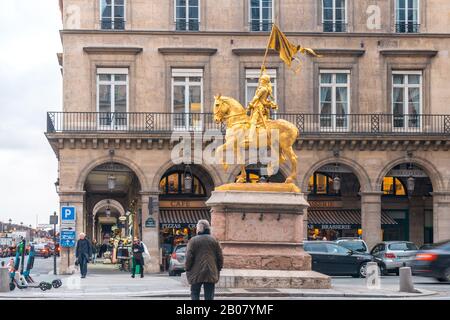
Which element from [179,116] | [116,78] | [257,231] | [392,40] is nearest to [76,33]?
[116,78]

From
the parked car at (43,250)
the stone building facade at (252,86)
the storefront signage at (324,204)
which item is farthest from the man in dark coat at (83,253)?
the parked car at (43,250)

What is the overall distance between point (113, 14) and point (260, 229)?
72.2 feet

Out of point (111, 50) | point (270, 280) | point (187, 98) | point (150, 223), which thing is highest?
point (111, 50)

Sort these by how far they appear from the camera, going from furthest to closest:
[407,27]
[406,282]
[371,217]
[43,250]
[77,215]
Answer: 1. [43,250]
2. [407,27]
3. [371,217]
4. [77,215]
5. [406,282]

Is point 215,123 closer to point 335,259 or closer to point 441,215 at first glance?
point 335,259

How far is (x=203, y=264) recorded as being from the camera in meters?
19.6

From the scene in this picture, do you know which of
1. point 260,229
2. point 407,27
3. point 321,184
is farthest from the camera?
point 321,184

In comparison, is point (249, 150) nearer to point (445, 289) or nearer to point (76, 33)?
point (445, 289)

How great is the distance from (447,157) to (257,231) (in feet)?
72.2

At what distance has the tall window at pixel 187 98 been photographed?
48.0 m

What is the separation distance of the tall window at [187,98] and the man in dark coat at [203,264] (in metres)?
28.1

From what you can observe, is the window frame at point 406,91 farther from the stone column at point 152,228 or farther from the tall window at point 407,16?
the stone column at point 152,228

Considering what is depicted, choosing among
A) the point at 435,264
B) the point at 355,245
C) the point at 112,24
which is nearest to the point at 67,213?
the point at 355,245

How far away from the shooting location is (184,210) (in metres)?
51.2
